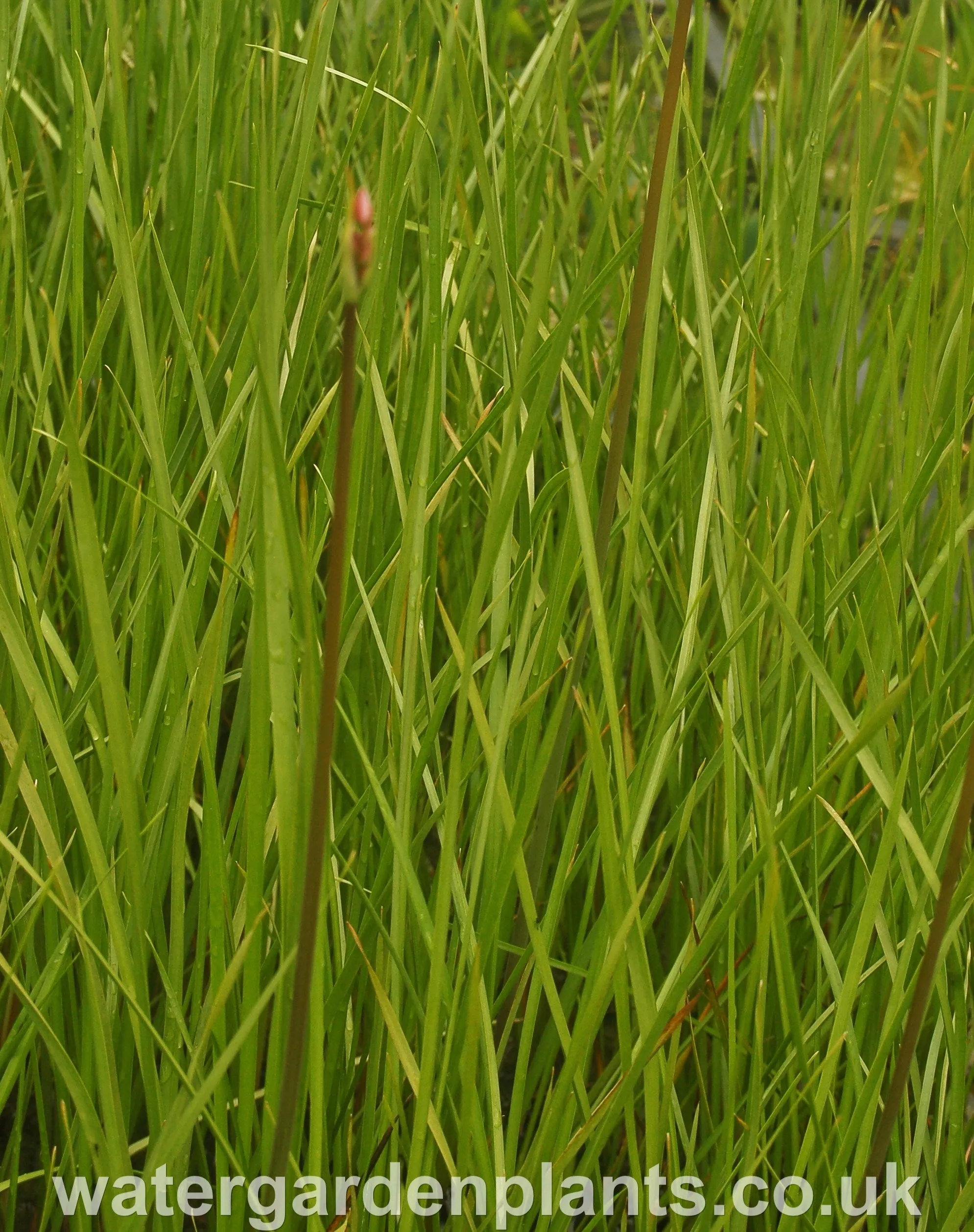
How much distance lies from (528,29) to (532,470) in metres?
1.49

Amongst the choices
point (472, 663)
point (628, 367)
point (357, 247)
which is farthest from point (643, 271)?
point (357, 247)

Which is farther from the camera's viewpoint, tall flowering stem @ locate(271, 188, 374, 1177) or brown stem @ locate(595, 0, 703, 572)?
brown stem @ locate(595, 0, 703, 572)

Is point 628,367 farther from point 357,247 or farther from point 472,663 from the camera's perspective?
point 357,247

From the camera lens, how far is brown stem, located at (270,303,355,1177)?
251mm

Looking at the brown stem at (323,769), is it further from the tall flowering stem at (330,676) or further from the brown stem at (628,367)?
the brown stem at (628,367)

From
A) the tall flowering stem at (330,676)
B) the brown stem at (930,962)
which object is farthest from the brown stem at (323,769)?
the brown stem at (930,962)

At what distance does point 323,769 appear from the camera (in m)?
0.30

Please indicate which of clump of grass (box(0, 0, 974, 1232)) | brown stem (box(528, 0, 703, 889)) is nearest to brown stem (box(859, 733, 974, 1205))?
clump of grass (box(0, 0, 974, 1232))

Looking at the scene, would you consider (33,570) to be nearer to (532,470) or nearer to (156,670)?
(156,670)

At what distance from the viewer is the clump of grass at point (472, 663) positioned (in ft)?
1.56

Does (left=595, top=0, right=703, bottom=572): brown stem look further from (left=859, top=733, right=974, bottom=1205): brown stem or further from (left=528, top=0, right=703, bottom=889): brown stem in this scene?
(left=859, top=733, right=974, bottom=1205): brown stem

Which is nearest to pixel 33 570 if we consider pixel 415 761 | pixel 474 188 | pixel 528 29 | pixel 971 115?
pixel 415 761

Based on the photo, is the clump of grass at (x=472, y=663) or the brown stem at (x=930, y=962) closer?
the brown stem at (x=930, y=962)

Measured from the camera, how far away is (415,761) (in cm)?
55
